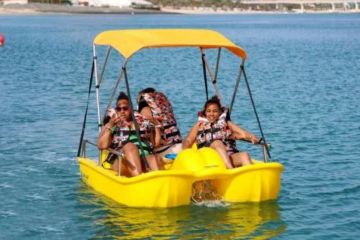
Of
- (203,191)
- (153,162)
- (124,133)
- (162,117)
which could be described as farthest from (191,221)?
(162,117)

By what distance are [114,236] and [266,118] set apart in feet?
40.3

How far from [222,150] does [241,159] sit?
1.02 feet

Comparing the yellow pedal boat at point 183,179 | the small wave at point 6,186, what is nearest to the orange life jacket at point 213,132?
the yellow pedal boat at point 183,179

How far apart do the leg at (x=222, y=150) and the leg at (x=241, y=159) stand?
0.22 metres

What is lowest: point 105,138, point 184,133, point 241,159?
point 184,133

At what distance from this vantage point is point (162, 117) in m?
14.0

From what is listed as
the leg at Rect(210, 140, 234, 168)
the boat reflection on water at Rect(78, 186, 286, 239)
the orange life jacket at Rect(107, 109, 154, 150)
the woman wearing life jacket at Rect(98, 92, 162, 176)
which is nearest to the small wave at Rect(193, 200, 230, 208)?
the boat reflection on water at Rect(78, 186, 286, 239)

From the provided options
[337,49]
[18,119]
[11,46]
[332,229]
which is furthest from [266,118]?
[11,46]

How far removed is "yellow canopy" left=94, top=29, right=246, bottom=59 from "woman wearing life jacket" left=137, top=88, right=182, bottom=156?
970 millimetres

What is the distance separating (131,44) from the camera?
13102 mm

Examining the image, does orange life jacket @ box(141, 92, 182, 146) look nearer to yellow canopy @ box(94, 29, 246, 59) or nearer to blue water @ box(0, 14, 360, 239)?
yellow canopy @ box(94, 29, 246, 59)

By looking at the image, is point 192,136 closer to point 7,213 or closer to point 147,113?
point 147,113

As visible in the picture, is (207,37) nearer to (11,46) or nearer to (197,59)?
(197,59)

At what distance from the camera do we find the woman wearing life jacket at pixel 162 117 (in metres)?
13.8
